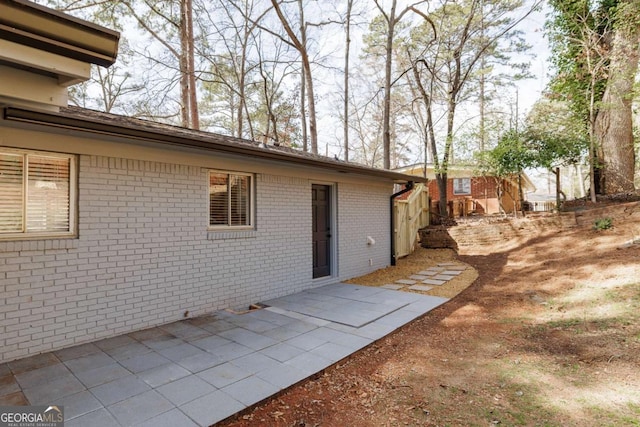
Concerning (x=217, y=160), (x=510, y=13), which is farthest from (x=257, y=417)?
(x=510, y=13)

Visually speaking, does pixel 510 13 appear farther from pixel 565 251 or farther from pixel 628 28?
pixel 565 251

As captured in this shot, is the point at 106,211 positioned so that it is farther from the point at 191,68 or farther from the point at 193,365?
the point at 191,68

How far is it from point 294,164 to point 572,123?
30.8 ft

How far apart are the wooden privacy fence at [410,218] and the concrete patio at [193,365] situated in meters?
4.82

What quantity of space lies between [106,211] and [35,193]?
688 mm

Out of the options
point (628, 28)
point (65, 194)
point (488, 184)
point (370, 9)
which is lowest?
point (65, 194)

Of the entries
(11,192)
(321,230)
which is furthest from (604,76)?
(11,192)

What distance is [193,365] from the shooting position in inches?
127

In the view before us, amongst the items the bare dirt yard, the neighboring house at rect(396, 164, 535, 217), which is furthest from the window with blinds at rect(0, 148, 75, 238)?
the neighboring house at rect(396, 164, 535, 217)

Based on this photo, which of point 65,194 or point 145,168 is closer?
point 65,194

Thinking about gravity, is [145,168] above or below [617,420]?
above

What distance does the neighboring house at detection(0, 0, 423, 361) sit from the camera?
2.06 meters

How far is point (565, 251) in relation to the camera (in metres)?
7.37

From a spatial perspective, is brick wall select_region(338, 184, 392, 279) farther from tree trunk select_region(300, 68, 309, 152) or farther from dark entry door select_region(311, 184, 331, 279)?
tree trunk select_region(300, 68, 309, 152)
